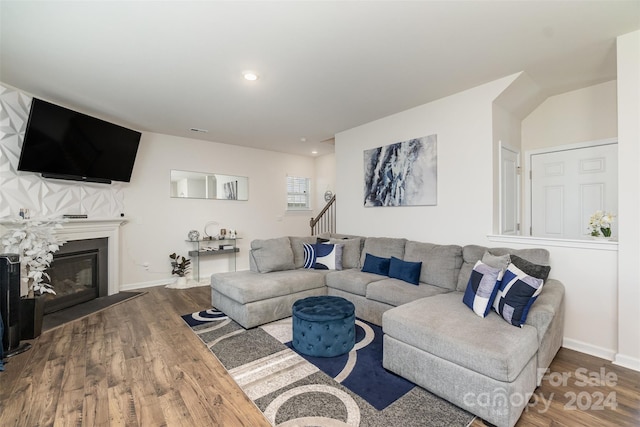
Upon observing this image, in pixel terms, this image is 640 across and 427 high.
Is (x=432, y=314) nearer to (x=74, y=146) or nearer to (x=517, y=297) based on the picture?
(x=517, y=297)

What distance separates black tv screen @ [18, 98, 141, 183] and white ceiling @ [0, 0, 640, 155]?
0.30 metres

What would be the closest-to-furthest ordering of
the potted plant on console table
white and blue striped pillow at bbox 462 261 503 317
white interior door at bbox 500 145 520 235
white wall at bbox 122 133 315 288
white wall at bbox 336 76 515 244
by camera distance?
white and blue striped pillow at bbox 462 261 503 317
the potted plant on console table
white wall at bbox 336 76 515 244
white interior door at bbox 500 145 520 235
white wall at bbox 122 133 315 288

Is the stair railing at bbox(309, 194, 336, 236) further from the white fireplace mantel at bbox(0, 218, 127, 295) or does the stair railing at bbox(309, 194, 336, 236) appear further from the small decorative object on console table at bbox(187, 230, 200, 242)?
the white fireplace mantel at bbox(0, 218, 127, 295)

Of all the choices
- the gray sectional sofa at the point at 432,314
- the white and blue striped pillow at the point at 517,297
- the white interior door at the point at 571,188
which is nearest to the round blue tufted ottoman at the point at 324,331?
the gray sectional sofa at the point at 432,314

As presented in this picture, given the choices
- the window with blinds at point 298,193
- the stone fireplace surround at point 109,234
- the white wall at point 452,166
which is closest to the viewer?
the white wall at point 452,166

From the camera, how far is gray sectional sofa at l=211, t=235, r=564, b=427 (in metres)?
1.72

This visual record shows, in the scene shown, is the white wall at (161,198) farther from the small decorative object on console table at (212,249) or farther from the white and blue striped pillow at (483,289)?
the white and blue striped pillow at (483,289)

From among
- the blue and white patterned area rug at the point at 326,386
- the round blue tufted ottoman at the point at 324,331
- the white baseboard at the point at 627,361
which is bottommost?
the blue and white patterned area rug at the point at 326,386

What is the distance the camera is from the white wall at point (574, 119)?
3.18 metres

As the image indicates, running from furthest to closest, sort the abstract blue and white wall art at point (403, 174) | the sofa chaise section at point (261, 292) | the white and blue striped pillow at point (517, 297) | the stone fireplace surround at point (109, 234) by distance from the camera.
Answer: the stone fireplace surround at point (109, 234) → the abstract blue and white wall art at point (403, 174) → the sofa chaise section at point (261, 292) → the white and blue striped pillow at point (517, 297)

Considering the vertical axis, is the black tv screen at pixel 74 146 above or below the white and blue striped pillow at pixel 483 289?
above

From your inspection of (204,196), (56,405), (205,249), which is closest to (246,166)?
(204,196)

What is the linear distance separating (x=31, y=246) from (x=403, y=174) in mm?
4393

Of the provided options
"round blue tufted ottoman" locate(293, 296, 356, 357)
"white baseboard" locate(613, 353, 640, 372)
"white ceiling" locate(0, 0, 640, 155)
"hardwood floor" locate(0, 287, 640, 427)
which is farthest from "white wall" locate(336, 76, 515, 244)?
"round blue tufted ottoman" locate(293, 296, 356, 357)
